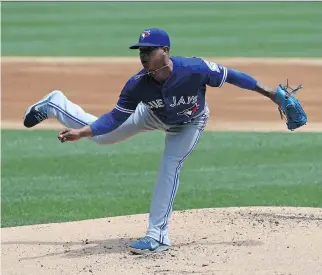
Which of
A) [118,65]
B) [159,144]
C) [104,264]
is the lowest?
[104,264]

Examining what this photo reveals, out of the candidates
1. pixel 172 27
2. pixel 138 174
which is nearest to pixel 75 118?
pixel 138 174

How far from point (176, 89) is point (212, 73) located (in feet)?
0.98

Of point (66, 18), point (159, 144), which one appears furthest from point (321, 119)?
point (66, 18)

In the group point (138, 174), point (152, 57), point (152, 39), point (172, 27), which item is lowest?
point (138, 174)

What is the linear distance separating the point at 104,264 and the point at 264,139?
5.77 meters

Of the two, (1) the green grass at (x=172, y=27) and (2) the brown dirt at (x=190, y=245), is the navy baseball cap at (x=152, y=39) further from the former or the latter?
(1) the green grass at (x=172, y=27)

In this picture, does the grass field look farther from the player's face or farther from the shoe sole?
the player's face

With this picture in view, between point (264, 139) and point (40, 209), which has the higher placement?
point (264, 139)

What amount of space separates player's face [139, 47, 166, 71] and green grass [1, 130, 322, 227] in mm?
2444

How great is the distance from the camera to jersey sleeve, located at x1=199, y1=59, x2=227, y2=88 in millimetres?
6230

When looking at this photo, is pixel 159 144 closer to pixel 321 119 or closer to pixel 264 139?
pixel 264 139

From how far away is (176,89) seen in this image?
616cm

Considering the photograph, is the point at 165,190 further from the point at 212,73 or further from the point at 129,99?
the point at 212,73

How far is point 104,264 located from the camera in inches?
237
